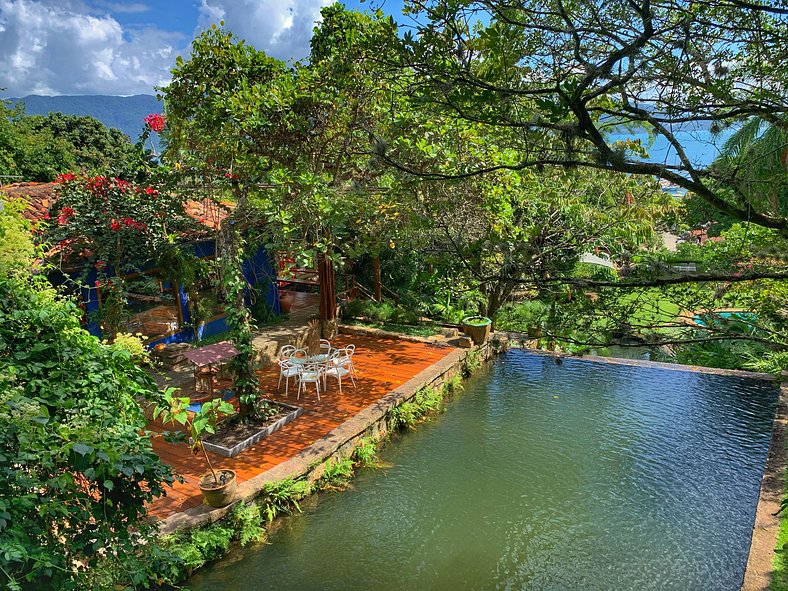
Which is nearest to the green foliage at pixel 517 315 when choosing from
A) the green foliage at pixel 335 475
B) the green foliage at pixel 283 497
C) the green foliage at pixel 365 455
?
the green foliage at pixel 365 455

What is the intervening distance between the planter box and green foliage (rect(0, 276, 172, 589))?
12.2ft

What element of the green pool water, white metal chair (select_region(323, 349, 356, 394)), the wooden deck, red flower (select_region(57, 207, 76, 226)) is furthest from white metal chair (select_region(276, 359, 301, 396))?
red flower (select_region(57, 207, 76, 226))

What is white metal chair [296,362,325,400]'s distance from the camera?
9.27 m

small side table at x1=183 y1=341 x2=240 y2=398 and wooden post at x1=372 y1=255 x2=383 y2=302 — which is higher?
wooden post at x1=372 y1=255 x2=383 y2=302

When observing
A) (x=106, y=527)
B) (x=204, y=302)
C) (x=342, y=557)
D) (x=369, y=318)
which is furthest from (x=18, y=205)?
(x=369, y=318)

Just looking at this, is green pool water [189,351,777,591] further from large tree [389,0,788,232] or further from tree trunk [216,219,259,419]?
large tree [389,0,788,232]

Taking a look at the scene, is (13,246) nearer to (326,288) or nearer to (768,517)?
(768,517)

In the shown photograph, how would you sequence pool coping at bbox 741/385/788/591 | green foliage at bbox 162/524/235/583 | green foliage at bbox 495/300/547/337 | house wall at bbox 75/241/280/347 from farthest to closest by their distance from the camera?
green foliage at bbox 495/300/547/337, house wall at bbox 75/241/280/347, green foliage at bbox 162/524/235/583, pool coping at bbox 741/385/788/591

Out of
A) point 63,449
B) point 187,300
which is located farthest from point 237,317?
point 187,300

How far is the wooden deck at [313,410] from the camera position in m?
6.76

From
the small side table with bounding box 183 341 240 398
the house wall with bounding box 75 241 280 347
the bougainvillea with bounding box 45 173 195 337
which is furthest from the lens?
the house wall with bounding box 75 241 280 347

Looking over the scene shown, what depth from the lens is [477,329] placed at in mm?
12422

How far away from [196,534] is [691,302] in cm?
539

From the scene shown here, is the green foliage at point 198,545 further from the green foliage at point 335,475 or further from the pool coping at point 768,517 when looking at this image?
the pool coping at point 768,517
